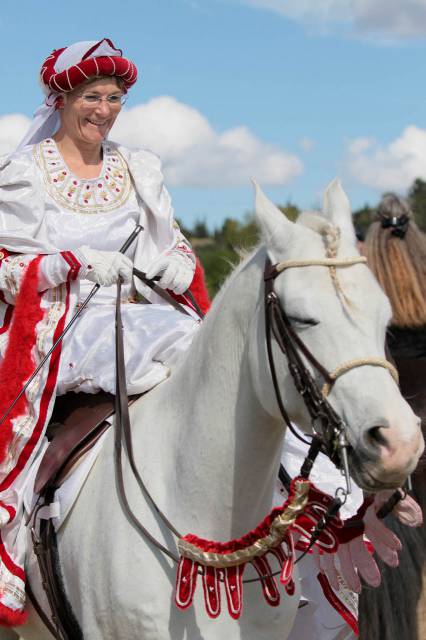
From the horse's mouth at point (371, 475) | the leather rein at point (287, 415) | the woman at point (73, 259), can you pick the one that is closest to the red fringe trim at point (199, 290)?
the woman at point (73, 259)

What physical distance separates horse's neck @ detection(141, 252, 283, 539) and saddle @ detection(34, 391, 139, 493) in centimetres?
49

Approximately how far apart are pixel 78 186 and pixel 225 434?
5.47ft

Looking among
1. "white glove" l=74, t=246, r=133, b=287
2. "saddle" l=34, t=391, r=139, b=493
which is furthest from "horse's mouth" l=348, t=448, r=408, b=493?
"white glove" l=74, t=246, r=133, b=287

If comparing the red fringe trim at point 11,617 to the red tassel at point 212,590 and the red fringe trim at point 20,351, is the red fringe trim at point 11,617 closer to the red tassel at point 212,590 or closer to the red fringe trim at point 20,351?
the red fringe trim at point 20,351

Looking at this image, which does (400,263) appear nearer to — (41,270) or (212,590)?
(41,270)

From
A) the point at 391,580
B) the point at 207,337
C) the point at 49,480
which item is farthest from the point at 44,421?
the point at 391,580

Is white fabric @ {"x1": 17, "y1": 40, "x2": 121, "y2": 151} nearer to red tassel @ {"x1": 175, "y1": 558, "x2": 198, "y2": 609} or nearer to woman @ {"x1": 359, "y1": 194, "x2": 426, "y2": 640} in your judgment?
woman @ {"x1": 359, "y1": 194, "x2": 426, "y2": 640}

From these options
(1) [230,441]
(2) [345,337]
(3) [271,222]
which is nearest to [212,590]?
(1) [230,441]

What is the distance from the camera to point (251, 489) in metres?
3.15

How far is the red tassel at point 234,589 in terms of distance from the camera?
305 centimetres

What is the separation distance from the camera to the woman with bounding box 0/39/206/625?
12.4ft

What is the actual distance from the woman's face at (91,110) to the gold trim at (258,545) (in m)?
2.04

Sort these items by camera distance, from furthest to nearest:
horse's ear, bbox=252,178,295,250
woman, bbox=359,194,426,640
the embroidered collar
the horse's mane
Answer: the horse's mane, woman, bbox=359,194,426,640, the embroidered collar, horse's ear, bbox=252,178,295,250

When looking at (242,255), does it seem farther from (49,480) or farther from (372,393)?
(49,480)
